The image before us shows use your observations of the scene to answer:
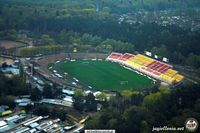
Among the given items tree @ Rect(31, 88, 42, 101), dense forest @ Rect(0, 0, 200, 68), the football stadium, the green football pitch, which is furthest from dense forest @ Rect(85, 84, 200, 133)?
dense forest @ Rect(0, 0, 200, 68)

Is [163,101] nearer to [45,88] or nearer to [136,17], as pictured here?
[45,88]

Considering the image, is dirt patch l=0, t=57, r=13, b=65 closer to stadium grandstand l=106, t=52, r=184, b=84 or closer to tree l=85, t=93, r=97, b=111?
stadium grandstand l=106, t=52, r=184, b=84

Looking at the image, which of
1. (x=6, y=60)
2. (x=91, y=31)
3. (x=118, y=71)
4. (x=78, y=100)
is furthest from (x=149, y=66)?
(x=6, y=60)

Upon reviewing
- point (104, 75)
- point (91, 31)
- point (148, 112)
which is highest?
point (91, 31)

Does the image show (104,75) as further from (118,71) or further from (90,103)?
(90,103)

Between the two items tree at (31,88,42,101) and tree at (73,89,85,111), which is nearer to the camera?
tree at (73,89,85,111)

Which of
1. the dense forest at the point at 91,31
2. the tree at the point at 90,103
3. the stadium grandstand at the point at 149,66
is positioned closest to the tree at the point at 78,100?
the tree at the point at 90,103

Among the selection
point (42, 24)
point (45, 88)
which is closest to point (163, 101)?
point (45, 88)

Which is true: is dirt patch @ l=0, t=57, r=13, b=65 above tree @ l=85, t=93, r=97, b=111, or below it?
above
